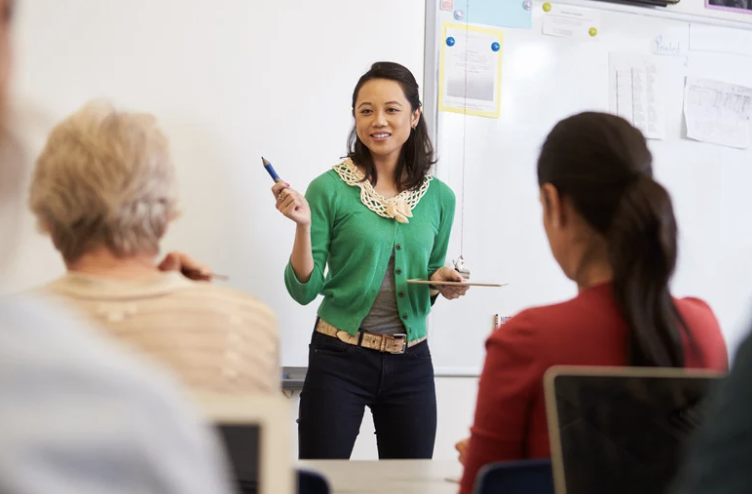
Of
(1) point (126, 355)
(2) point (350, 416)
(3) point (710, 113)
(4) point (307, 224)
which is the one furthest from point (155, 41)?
(1) point (126, 355)

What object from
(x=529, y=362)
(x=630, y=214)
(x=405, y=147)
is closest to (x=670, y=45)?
(x=405, y=147)

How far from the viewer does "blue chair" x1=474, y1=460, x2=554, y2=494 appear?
35.5 inches

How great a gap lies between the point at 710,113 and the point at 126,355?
3283 mm

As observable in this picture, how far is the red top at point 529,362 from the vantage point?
3.50ft

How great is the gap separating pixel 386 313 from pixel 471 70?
3.74 ft

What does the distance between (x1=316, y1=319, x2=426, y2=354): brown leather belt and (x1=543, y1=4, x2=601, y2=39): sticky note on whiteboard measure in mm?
1514

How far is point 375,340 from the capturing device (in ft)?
7.09

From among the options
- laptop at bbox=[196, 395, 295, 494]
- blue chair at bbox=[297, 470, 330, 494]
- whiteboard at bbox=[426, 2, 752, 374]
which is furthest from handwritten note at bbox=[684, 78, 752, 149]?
laptop at bbox=[196, 395, 295, 494]

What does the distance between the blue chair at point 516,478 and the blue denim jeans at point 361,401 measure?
4.05 ft

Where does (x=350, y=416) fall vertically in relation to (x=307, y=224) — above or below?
below

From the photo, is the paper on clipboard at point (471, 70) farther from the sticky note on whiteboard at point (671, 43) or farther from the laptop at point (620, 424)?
the laptop at point (620, 424)

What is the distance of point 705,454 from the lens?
1.26 ft

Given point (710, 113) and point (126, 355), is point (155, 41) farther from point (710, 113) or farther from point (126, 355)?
point (126, 355)

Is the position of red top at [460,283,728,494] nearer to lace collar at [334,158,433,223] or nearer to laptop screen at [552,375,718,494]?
laptop screen at [552,375,718,494]
